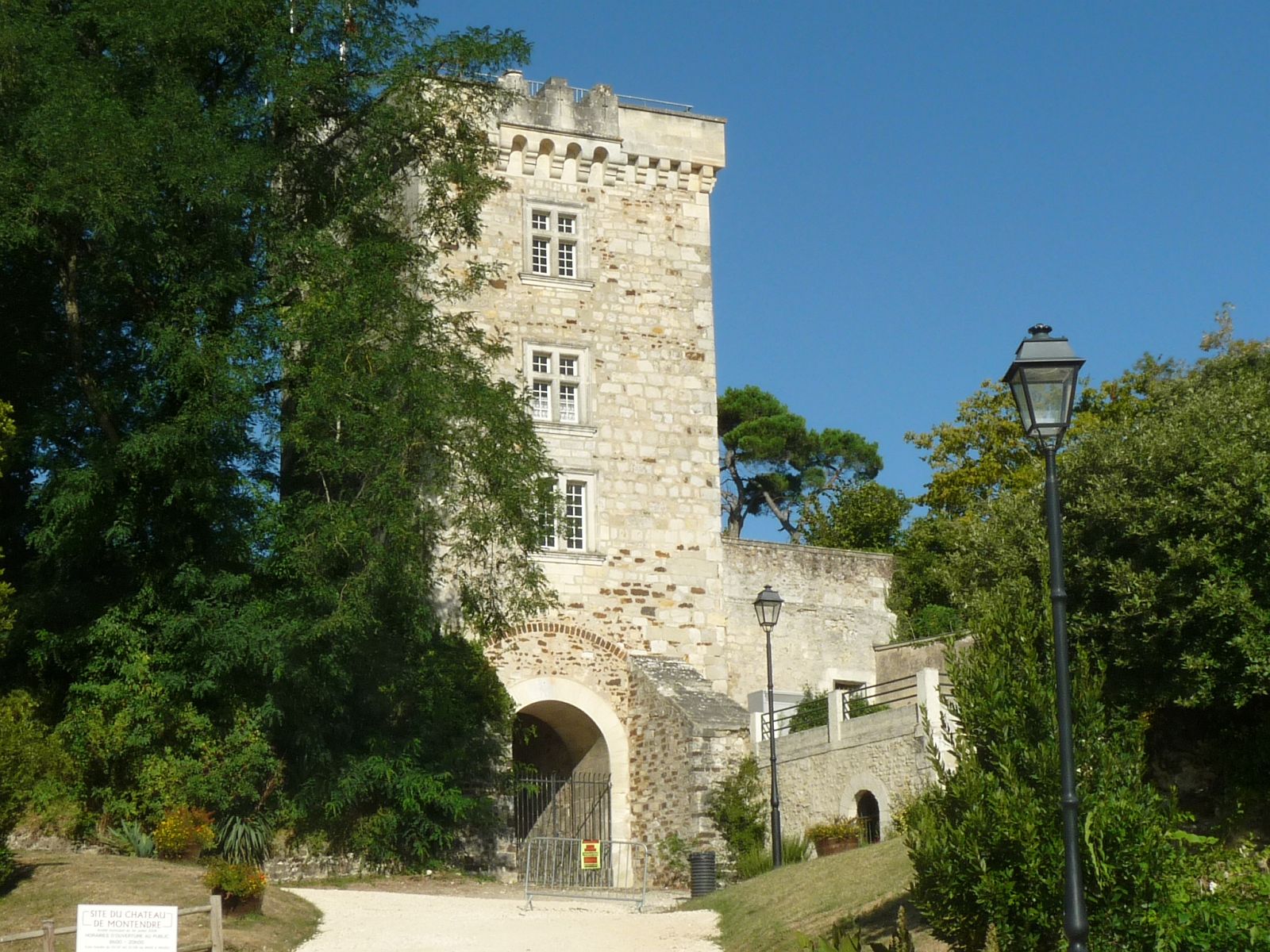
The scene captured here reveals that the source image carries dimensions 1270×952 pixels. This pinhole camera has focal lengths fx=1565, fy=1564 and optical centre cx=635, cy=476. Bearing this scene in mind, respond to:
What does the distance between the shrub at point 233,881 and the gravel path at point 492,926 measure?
2.70 ft

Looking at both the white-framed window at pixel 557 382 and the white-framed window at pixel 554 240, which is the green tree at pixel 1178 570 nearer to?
the white-framed window at pixel 557 382

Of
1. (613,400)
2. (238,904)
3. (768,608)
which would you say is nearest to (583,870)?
(768,608)

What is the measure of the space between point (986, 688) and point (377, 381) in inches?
453

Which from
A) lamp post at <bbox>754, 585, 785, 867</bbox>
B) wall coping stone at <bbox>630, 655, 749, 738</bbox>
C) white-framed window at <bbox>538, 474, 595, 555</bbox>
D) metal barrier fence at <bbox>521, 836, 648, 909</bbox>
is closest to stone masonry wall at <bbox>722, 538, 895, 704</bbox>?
wall coping stone at <bbox>630, 655, 749, 738</bbox>

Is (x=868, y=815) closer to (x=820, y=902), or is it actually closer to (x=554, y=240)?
(x=820, y=902)

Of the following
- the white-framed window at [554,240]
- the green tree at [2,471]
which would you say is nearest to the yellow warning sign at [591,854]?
the green tree at [2,471]

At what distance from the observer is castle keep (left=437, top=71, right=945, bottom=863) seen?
25.1 metres

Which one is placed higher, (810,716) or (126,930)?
(810,716)

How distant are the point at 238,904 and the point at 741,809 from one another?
9096 millimetres

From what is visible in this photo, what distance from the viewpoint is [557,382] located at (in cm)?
2631

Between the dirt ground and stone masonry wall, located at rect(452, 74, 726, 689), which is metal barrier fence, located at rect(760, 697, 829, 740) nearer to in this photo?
stone masonry wall, located at rect(452, 74, 726, 689)

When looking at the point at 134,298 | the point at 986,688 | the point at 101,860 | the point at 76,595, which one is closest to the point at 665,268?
the point at 134,298

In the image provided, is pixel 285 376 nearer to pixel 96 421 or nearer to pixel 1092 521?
pixel 96 421

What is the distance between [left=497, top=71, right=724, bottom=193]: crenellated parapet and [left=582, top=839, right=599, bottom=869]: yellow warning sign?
12012 millimetres
